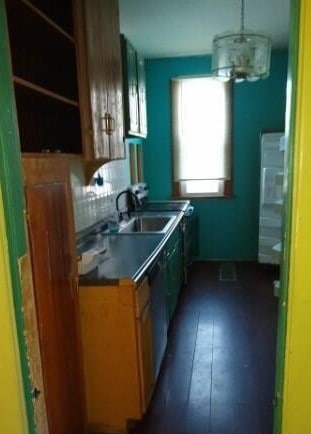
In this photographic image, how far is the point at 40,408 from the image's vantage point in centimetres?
100

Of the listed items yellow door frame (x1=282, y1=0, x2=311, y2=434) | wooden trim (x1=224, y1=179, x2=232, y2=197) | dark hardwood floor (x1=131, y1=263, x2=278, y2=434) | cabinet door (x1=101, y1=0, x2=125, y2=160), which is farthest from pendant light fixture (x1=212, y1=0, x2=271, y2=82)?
wooden trim (x1=224, y1=179, x2=232, y2=197)

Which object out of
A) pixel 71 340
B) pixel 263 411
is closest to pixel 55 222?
pixel 71 340

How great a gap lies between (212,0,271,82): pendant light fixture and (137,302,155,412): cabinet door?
1.76 m

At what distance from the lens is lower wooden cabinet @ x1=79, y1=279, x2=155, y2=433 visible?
1773 millimetres

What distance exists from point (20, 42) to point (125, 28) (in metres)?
1.93

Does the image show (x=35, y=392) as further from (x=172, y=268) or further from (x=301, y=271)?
(x=172, y=268)

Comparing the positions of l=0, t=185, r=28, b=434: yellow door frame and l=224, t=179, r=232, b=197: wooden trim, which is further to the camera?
l=224, t=179, r=232, b=197: wooden trim

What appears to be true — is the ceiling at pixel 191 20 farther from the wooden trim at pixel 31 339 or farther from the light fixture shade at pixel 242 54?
the wooden trim at pixel 31 339

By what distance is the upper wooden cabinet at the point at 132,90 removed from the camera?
289cm

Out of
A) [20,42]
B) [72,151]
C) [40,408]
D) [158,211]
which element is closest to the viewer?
[40,408]

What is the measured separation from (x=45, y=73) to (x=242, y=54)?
4.47 feet

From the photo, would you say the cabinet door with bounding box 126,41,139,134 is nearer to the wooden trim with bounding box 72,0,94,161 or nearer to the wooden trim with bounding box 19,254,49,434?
the wooden trim with bounding box 72,0,94,161

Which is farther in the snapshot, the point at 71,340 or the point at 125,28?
the point at 125,28

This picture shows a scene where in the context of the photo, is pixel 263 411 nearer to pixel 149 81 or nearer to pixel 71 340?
pixel 71 340
